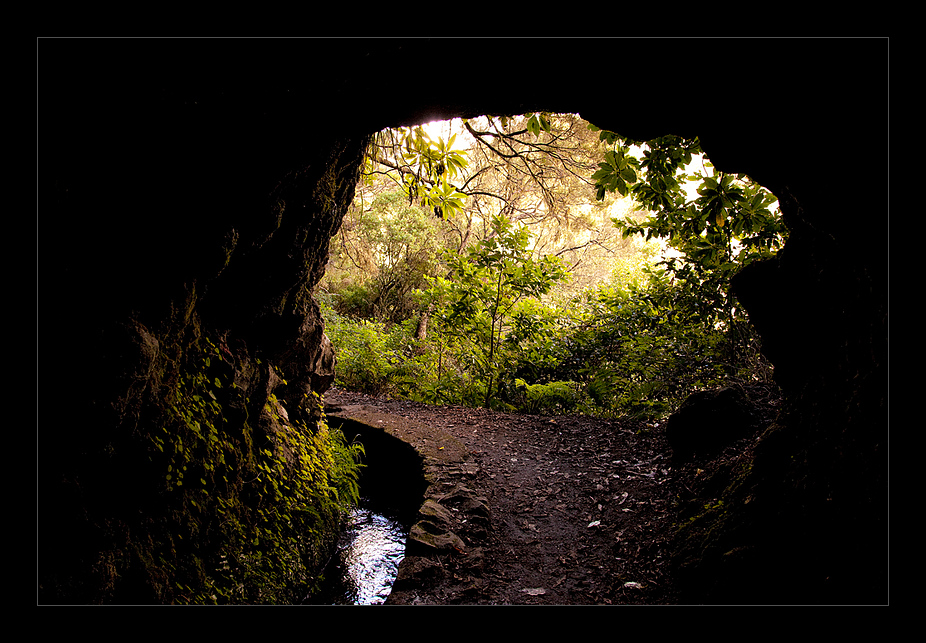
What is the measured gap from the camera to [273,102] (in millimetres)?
2328

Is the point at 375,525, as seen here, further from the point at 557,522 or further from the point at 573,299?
the point at 573,299

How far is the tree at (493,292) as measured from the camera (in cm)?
848

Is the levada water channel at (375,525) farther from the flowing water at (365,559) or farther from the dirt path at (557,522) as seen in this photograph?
the dirt path at (557,522)

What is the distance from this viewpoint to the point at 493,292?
8727mm

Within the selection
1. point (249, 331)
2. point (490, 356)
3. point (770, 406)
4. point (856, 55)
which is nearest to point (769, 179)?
point (856, 55)

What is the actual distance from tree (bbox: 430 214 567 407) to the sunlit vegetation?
0.03m

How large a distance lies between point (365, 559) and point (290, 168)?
3910 millimetres

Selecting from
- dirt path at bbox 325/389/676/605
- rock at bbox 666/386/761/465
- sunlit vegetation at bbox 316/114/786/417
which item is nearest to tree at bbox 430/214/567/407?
sunlit vegetation at bbox 316/114/786/417

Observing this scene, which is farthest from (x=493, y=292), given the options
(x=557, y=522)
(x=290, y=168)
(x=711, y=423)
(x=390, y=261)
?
(x=390, y=261)

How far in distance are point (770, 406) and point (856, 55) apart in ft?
14.1

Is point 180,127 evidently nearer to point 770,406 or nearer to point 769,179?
point 769,179

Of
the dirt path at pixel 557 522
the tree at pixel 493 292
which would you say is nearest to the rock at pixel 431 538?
the dirt path at pixel 557 522

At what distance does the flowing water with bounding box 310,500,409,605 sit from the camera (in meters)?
3.93

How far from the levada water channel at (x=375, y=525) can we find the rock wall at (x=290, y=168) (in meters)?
2.16
